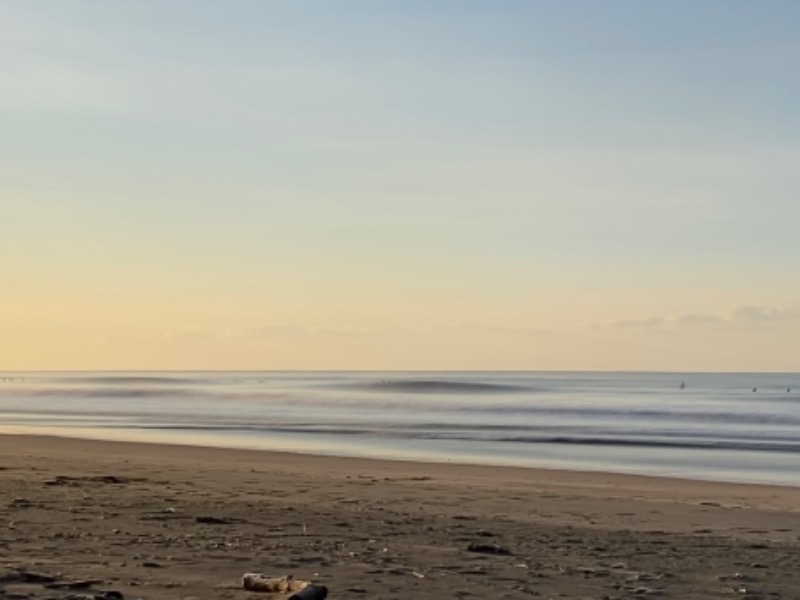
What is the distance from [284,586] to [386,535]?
11.2 ft

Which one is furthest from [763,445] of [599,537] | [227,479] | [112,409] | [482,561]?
[112,409]

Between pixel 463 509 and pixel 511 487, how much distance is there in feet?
14.1

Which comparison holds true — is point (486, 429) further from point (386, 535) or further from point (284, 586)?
point (284, 586)

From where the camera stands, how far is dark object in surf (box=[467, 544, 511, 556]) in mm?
9359

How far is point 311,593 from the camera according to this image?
21.7 ft

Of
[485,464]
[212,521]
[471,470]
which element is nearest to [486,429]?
[485,464]

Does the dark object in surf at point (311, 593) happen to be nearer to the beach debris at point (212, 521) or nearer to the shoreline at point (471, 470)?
the beach debris at point (212, 521)

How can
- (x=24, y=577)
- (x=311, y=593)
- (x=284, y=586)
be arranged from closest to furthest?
(x=311, y=593)
(x=284, y=586)
(x=24, y=577)

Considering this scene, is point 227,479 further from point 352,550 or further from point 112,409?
point 112,409

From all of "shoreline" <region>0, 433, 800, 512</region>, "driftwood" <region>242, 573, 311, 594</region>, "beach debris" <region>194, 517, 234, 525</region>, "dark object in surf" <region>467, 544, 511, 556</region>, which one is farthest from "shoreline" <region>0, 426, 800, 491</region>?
"driftwood" <region>242, 573, 311, 594</region>

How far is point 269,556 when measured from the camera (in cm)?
874

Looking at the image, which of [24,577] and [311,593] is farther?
[24,577]

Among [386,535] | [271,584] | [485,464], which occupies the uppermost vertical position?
[271,584]

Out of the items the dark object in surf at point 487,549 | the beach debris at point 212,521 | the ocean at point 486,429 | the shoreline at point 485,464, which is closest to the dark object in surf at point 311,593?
the dark object in surf at point 487,549
